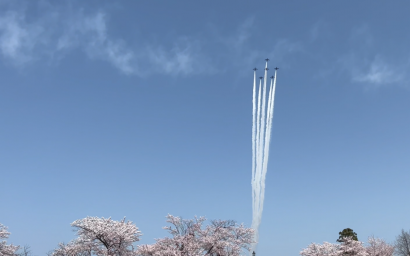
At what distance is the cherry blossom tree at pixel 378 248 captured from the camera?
6719 cm

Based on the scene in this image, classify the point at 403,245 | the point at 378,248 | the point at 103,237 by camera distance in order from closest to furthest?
the point at 103,237 → the point at 378,248 → the point at 403,245

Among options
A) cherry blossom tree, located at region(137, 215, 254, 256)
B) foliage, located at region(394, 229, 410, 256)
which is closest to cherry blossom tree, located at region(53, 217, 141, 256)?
cherry blossom tree, located at region(137, 215, 254, 256)

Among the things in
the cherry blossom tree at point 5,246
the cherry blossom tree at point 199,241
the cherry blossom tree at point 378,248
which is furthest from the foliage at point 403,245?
the cherry blossom tree at point 5,246

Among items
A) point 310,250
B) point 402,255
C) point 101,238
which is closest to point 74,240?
point 101,238

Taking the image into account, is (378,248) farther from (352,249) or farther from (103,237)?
(103,237)

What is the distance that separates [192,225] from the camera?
5772 centimetres

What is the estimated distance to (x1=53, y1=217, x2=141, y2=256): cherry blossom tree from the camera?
Answer: 45781 millimetres

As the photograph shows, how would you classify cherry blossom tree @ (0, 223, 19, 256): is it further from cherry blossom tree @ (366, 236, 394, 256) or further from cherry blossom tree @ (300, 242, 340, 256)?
cherry blossom tree @ (366, 236, 394, 256)

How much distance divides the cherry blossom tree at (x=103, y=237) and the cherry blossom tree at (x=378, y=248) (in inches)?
1926

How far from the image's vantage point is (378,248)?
2687 inches

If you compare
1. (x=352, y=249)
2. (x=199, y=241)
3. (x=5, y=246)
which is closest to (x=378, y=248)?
(x=352, y=249)

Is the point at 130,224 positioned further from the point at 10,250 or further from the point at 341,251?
the point at 341,251

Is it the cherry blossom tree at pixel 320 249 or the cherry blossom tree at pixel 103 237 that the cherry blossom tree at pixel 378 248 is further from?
the cherry blossom tree at pixel 103 237

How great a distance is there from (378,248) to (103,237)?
55199 mm
